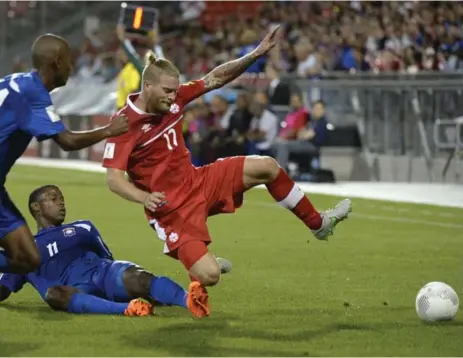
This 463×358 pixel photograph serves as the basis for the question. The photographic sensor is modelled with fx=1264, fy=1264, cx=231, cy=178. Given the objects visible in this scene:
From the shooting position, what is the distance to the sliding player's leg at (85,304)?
8.42m

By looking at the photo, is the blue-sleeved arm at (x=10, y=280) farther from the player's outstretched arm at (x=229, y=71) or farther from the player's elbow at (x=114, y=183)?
the player's outstretched arm at (x=229, y=71)

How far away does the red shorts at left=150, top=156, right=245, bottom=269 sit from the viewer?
28.5ft

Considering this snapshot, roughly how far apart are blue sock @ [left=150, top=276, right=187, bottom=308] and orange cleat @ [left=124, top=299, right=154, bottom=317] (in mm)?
166

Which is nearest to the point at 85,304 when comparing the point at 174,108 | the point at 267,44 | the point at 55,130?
the point at 55,130

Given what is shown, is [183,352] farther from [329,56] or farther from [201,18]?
[201,18]

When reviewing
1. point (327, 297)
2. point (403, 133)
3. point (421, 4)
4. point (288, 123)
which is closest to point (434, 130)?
point (403, 133)

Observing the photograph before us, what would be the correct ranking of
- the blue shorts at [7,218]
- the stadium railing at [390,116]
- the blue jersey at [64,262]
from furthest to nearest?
the stadium railing at [390,116] < the blue jersey at [64,262] < the blue shorts at [7,218]

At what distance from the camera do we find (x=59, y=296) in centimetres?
866

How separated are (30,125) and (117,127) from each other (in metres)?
0.53

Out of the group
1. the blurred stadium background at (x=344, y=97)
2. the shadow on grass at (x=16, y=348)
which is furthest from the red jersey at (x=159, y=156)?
the blurred stadium background at (x=344, y=97)

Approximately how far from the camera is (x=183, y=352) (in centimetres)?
718

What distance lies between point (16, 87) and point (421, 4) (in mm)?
17773

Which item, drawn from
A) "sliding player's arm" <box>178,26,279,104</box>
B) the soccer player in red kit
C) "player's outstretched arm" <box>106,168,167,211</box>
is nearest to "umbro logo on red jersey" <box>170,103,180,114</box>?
the soccer player in red kit

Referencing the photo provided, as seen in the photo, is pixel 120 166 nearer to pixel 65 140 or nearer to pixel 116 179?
pixel 116 179
